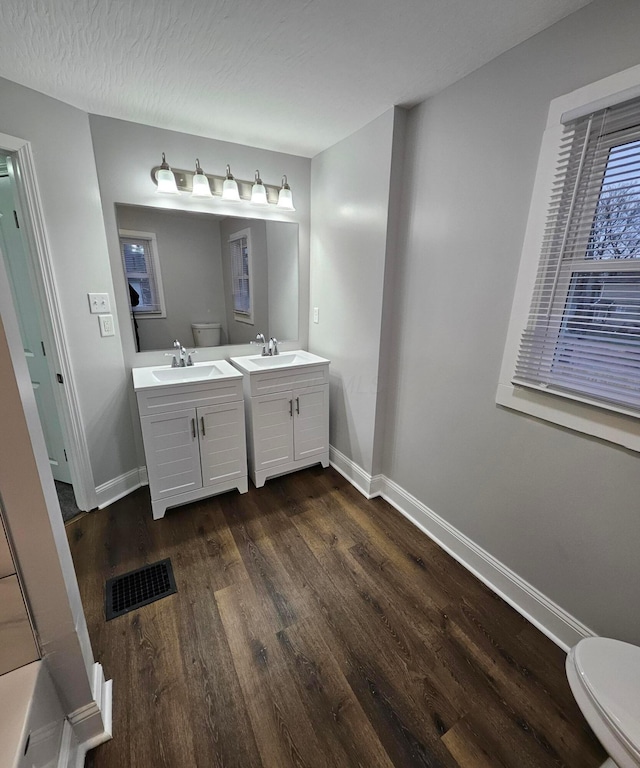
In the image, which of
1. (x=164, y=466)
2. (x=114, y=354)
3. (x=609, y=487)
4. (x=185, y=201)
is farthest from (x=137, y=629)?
(x=185, y=201)

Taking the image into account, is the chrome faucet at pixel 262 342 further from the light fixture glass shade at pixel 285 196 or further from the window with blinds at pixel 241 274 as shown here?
the light fixture glass shade at pixel 285 196

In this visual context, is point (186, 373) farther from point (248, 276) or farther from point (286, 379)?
point (248, 276)

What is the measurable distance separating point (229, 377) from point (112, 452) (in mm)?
971

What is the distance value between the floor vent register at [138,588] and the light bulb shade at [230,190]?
7.56 feet

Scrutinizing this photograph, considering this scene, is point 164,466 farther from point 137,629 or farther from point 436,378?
point 436,378

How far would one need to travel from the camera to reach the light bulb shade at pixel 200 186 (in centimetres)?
214

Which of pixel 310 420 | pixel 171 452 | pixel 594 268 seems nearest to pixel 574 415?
pixel 594 268

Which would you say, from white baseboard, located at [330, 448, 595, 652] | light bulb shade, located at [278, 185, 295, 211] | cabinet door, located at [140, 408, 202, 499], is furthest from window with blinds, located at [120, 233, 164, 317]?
white baseboard, located at [330, 448, 595, 652]

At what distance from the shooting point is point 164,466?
2.06 metres

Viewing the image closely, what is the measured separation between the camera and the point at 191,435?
6.90ft

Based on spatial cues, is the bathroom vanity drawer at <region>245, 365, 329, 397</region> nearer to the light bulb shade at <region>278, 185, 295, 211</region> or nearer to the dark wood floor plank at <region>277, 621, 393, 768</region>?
the light bulb shade at <region>278, 185, 295, 211</region>

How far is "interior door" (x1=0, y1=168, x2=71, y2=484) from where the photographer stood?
6.09 feet

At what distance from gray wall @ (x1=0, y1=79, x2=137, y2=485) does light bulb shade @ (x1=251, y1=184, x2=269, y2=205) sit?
939 millimetres

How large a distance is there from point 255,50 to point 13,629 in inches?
85.2
